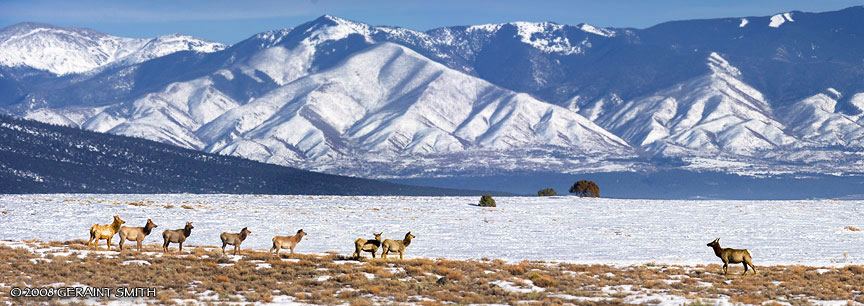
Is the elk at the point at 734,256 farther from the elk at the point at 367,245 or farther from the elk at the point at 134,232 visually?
the elk at the point at 134,232

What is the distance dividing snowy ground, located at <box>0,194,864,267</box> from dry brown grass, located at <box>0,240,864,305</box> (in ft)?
20.7

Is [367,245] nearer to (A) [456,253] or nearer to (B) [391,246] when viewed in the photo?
(B) [391,246]

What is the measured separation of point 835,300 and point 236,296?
727 inches

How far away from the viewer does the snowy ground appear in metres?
49.5

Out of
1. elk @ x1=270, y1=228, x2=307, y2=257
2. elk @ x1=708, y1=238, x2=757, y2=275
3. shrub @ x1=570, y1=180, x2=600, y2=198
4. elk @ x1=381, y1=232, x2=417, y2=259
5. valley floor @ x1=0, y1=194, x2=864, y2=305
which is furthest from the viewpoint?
shrub @ x1=570, y1=180, x2=600, y2=198

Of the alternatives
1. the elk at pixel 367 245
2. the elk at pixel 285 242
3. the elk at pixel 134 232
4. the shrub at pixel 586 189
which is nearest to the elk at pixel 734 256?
the elk at pixel 367 245

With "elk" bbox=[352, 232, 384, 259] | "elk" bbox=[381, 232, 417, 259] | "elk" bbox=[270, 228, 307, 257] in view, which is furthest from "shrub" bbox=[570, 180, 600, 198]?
"elk" bbox=[352, 232, 384, 259]

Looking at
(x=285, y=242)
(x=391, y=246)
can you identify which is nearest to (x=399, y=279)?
(x=391, y=246)

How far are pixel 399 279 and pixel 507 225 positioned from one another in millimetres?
31199

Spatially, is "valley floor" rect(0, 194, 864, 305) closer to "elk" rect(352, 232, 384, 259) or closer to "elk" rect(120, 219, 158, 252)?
"elk" rect(120, 219, 158, 252)

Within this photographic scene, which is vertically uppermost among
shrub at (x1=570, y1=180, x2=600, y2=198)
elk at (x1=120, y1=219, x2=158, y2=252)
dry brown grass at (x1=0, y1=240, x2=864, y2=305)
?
shrub at (x1=570, y1=180, x2=600, y2=198)

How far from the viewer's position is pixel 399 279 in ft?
114

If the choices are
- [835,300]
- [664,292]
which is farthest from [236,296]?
[835,300]

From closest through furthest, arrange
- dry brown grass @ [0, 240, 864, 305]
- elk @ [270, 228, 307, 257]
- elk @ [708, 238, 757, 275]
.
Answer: dry brown grass @ [0, 240, 864, 305] → elk @ [708, 238, 757, 275] → elk @ [270, 228, 307, 257]
